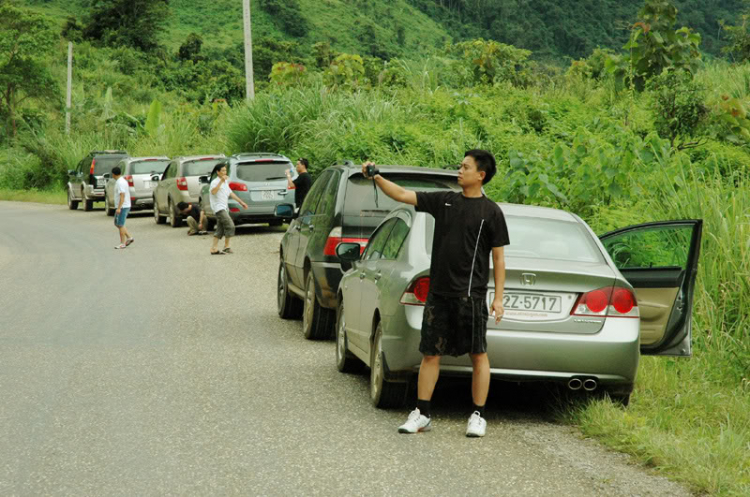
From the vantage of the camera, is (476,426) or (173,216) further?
(173,216)

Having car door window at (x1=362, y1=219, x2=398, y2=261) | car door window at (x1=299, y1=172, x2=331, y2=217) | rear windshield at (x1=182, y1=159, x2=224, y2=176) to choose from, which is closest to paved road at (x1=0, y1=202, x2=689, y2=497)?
car door window at (x1=362, y1=219, x2=398, y2=261)

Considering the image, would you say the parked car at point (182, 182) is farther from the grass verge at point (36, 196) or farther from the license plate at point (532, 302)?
the license plate at point (532, 302)

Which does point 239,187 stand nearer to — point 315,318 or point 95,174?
point 315,318

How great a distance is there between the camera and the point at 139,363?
31.3 ft

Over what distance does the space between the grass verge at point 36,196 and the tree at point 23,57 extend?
27.4 ft

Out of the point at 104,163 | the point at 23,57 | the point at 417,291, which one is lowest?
the point at 104,163

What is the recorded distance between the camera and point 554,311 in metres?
7.00

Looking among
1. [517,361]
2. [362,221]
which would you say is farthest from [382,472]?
[362,221]

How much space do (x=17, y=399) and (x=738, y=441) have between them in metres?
5.12

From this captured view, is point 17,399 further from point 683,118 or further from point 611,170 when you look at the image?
point 683,118

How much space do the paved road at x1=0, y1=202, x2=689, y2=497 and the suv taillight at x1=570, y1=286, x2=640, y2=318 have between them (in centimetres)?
79

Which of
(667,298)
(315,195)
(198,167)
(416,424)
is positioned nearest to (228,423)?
(416,424)

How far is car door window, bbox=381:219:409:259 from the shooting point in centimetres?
792

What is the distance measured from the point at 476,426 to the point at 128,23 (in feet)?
308
